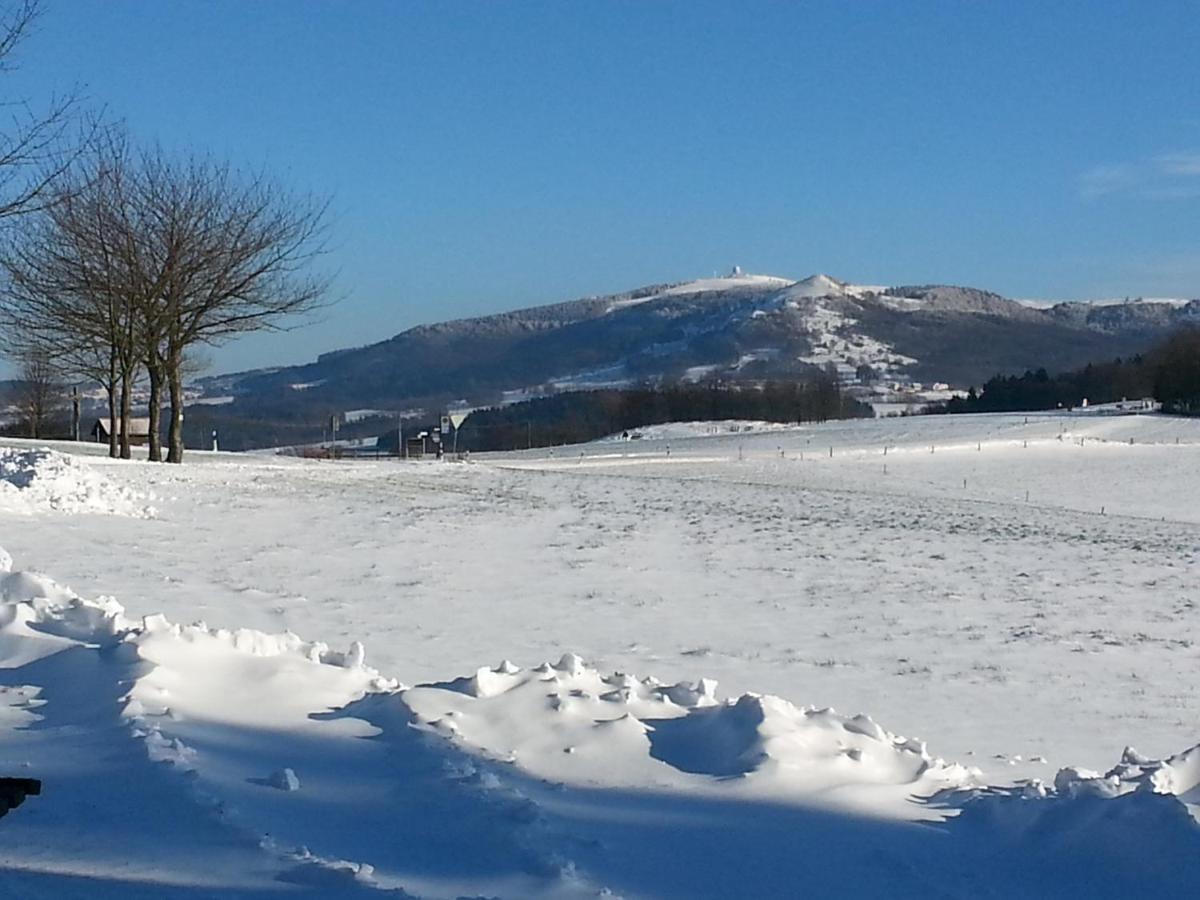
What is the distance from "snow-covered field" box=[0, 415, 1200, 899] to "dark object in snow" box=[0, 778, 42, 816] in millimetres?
82

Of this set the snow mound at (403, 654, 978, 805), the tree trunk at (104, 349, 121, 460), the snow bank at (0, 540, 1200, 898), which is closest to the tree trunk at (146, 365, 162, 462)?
the tree trunk at (104, 349, 121, 460)

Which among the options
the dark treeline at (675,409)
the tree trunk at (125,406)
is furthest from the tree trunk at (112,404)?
the dark treeline at (675,409)

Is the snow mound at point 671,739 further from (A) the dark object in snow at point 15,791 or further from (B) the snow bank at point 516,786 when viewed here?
(A) the dark object in snow at point 15,791

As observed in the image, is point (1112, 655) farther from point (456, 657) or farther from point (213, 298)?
point (213, 298)

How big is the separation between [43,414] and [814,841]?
64866 millimetres

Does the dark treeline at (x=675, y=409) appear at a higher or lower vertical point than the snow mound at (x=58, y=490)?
higher

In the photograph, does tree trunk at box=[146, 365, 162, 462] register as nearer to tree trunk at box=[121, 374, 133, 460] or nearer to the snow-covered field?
tree trunk at box=[121, 374, 133, 460]

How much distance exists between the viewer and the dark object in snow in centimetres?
520

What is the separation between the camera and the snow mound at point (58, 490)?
655 inches

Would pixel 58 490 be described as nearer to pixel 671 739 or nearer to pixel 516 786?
pixel 671 739

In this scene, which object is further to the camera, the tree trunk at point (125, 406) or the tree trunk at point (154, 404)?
the tree trunk at point (125, 406)

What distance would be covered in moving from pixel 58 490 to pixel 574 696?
12.3 m

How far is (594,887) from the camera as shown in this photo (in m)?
4.57

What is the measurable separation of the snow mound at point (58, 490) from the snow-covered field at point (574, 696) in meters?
0.07
